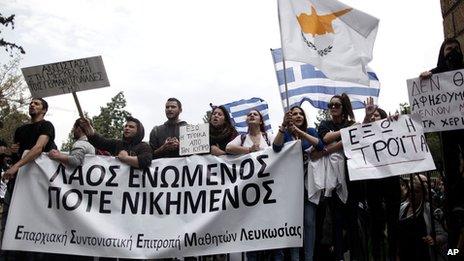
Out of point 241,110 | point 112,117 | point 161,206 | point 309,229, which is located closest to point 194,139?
point 161,206

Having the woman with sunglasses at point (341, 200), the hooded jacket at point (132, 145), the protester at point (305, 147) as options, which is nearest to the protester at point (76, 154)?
the hooded jacket at point (132, 145)

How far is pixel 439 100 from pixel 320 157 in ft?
4.65

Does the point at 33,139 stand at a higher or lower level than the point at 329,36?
lower

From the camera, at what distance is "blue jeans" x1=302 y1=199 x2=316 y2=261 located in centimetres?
494

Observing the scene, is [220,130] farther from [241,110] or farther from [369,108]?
[241,110]

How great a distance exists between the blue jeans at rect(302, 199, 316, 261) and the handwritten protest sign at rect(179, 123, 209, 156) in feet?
4.21

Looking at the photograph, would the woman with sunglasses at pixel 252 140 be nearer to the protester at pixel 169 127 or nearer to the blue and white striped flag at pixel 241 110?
the protester at pixel 169 127

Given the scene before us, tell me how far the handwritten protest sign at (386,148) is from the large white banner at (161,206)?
604mm

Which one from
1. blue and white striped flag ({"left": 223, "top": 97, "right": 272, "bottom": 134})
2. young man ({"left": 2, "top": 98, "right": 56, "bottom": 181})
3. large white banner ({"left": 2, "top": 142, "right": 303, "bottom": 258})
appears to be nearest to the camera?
large white banner ({"left": 2, "top": 142, "right": 303, "bottom": 258})

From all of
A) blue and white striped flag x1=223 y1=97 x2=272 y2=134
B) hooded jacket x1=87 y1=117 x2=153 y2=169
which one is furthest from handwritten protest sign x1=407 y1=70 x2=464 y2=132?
blue and white striped flag x1=223 y1=97 x2=272 y2=134

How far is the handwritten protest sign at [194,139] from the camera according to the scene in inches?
209

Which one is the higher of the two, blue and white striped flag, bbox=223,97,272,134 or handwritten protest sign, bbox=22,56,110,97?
blue and white striped flag, bbox=223,97,272,134

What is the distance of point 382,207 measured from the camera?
5.12 m

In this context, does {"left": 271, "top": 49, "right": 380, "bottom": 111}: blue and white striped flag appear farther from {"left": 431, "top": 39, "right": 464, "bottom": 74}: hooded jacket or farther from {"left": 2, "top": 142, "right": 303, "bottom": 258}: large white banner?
{"left": 2, "top": 142, "right": 303, "bottom": 258}: large white banner
